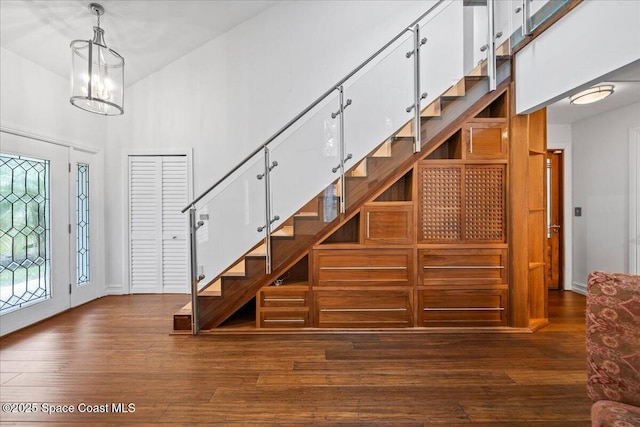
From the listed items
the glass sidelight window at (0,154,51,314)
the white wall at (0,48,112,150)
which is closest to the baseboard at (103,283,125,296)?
the glass sidelight window at (0,154,51,314)

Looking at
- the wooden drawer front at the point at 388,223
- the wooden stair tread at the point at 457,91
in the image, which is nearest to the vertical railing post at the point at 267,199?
the wooden drawer front at the point at 388,223

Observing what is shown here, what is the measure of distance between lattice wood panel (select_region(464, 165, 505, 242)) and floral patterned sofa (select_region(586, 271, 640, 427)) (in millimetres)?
1920

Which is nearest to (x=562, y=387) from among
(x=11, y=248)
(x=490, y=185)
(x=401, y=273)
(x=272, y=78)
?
(x=401, y=273)

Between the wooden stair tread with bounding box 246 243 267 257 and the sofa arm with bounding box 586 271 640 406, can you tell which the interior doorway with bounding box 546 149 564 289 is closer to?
the sofa arm with bounding box 586 271 640 406

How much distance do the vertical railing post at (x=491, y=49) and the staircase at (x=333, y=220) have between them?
0.21 ft

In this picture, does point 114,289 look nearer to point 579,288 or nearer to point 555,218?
point 555,218

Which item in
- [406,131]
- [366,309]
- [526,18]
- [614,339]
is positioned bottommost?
[366,309]

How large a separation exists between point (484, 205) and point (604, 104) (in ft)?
8.10

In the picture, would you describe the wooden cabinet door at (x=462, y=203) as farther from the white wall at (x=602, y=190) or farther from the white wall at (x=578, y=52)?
the white wall at (x=602, y=190)

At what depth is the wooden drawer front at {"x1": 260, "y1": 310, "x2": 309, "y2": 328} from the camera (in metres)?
3.38

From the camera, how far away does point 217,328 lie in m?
3.41

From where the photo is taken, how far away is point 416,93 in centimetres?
338

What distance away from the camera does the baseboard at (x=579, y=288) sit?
190 inches

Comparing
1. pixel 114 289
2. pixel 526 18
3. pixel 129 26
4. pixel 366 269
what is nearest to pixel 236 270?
pixel 366 269
